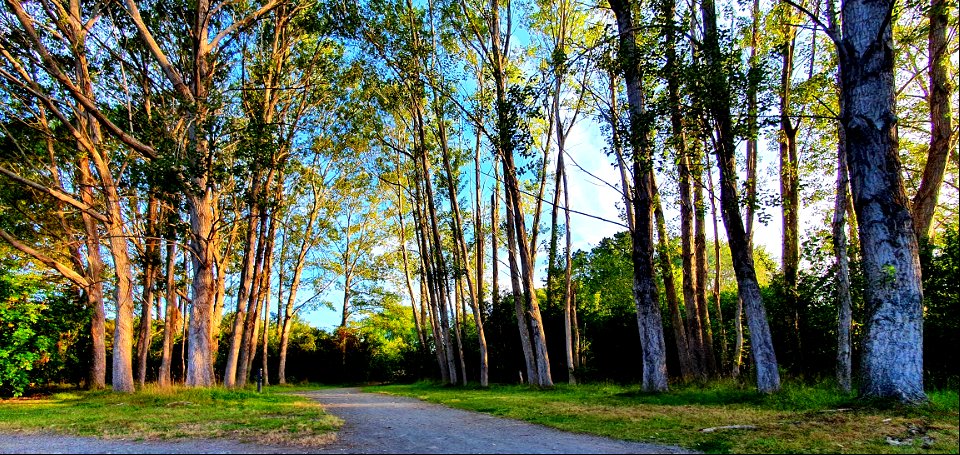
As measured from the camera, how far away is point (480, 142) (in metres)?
22.2

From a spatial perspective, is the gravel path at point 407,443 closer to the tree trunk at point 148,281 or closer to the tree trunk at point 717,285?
the tree trunk at point 717,285

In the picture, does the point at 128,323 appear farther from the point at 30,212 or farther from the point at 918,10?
the point at 918,10

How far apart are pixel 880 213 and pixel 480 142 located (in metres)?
16.0

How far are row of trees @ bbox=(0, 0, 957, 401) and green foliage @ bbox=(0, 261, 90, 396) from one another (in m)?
1.40

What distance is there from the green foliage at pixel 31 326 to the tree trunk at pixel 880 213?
23350 millimetres

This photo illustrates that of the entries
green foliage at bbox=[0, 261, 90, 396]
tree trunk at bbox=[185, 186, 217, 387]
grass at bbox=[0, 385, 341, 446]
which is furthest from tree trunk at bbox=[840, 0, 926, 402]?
green foliage at bbox=[0, 261, 90, 396]

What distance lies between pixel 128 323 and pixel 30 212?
660 cm

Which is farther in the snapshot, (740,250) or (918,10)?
(918,10)

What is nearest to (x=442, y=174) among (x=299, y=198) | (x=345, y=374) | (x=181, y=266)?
(x=299, y=198)

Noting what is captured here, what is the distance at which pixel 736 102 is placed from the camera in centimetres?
977

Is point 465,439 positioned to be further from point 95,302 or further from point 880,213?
point 95,302

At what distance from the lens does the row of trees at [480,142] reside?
9.38 meters

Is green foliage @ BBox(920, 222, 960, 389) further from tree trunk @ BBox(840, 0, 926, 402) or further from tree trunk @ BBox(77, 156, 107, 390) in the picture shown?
tree trunk @ BBox(77, 156, 107, 390)

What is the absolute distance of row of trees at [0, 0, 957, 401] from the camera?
9375 mm
